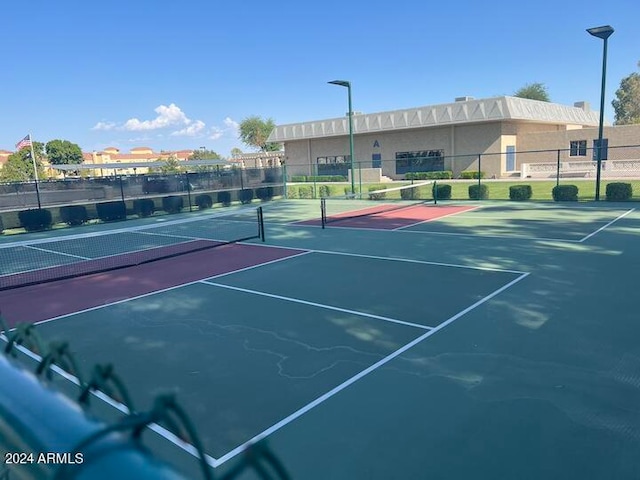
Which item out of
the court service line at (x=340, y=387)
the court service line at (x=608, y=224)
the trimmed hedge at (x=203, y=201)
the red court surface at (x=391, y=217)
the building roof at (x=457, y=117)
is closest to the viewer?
the court service line at (x=340, y=387)

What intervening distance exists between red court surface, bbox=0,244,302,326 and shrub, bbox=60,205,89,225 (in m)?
12.2

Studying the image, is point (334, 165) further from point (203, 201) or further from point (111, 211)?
point (111, 211)

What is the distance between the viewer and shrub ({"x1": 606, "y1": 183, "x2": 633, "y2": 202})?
21.0m

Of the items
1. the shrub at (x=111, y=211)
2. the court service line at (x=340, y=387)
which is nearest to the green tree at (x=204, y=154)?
the shrub at (x=111, y=211)

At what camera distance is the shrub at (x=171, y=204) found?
26312mm

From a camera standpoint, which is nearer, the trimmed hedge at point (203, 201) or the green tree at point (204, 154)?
the trimmed hedge at point (203, 201)

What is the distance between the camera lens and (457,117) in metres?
41.1

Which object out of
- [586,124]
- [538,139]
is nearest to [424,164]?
[538,139]

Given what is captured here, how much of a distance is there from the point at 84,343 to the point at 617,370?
6701 millimetres

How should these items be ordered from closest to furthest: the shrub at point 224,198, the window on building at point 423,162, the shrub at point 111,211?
the shrub at point 111,211
the shrub at point 224,198
the window on building at point 423,162

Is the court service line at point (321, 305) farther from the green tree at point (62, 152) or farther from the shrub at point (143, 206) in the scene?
the green tree at point (62, 152)

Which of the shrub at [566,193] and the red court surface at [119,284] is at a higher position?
the shrub at [566,193]

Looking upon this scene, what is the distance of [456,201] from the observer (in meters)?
25.1

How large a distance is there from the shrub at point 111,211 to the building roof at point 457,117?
28175 mm
